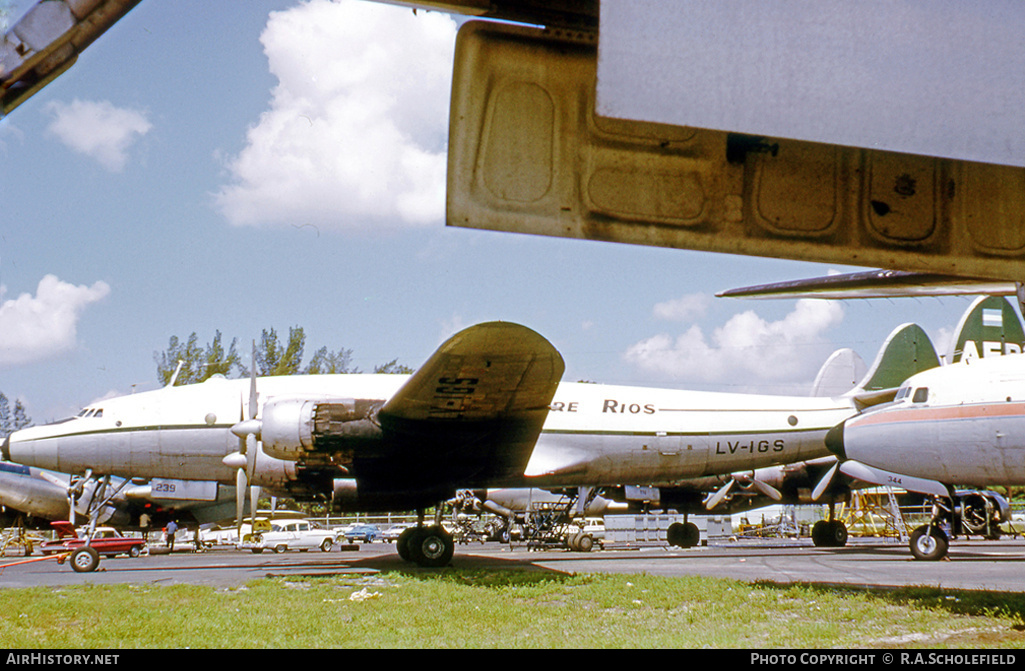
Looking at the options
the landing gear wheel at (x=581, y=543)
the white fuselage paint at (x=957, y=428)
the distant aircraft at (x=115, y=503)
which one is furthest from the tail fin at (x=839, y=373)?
the distant aircraft at (x=115, y=503)

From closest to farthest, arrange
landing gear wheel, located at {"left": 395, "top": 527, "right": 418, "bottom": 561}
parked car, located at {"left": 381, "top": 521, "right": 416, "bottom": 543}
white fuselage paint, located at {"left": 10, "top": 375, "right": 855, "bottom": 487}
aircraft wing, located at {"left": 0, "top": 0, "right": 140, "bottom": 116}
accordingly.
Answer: aircraft wing, located at {"left": 0, "top": 0, "right": 140, "bottom": 116} → landing gear wheel, located at {"left": 395, "top": 527, "right": 418, "bottom": 561} → white fuselage paint, located at {"left": 10, "top": 375, "right": 855, "bottom": 487} → parked car, located at {"left": 381, "top": 521, "right": 416, "bottom": 543}

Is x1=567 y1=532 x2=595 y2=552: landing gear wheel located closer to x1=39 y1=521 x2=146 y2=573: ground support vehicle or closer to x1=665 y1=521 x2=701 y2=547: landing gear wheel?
x1=665 y1=521 x2=701 y2=547: landing gear wheel

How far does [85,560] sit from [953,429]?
15956 millimetres

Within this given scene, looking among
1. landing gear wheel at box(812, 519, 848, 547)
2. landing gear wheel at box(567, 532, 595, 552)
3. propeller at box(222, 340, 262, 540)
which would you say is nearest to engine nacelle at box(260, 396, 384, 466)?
propeller at box(222, 340, 262, 540)

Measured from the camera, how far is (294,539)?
26.9 metres

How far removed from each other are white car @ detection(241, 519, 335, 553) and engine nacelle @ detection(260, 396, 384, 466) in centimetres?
1594

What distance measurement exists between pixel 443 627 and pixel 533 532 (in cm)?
1790

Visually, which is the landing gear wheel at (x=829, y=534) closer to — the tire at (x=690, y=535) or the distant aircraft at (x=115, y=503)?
the tire at (x=690, y=535)

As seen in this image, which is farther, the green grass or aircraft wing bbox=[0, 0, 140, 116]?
the green grass

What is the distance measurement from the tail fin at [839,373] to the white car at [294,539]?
18.0 m

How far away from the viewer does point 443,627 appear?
6.71m

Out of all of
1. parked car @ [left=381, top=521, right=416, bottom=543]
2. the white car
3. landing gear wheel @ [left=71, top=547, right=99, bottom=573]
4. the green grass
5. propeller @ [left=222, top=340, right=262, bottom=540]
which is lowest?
parked car @ [left=381, top=521, right=416, bottom=543]

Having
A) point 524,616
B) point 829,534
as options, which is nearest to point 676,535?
point 829,534

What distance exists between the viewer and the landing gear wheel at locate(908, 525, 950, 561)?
1320 centimetres
